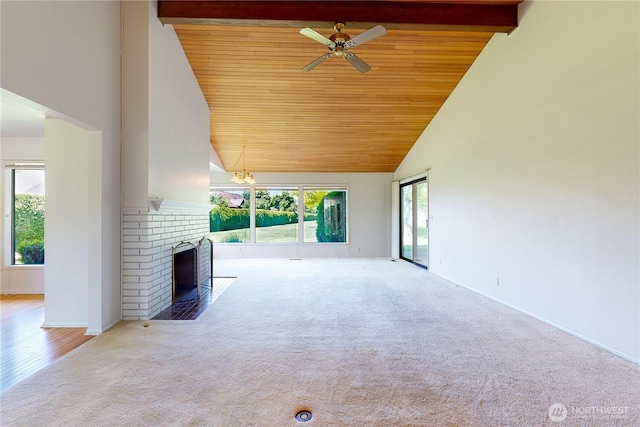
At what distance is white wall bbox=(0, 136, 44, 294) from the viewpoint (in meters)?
4.37

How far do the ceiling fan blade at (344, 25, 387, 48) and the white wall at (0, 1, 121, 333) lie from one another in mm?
2528

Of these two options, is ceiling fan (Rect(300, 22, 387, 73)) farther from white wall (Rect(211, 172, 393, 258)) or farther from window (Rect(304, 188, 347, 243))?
window (Rect(304, 188, 347, 243))

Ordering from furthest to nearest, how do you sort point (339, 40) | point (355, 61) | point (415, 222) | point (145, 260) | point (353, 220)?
1. point (353, 220)
2. point (415, 222)
3. point (355, 61)
4. point (145, 260)
5. point (339, 40)

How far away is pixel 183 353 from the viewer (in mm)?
2582

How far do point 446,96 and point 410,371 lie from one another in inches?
192

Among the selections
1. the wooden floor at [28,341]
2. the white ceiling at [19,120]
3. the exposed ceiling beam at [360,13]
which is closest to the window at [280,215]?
the white ceiling at [19,120]

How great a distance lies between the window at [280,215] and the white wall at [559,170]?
405 cm

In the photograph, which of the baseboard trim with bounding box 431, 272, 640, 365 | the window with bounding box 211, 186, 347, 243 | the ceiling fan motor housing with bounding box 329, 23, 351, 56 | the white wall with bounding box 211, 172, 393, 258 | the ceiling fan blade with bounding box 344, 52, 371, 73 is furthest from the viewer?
the window with bounding box 211, 186, 347, 243

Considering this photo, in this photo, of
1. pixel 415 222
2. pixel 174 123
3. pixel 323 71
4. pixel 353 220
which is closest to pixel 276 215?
pixel 353 220

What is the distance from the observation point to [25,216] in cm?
446

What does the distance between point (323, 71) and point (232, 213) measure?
500 centimetres

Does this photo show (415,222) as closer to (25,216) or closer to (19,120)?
(19,120)

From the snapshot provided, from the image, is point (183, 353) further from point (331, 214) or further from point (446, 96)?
point (331, 214)

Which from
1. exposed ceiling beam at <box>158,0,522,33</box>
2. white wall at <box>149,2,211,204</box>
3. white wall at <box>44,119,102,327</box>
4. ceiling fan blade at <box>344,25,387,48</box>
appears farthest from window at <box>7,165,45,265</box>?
ceiling fan blade at <box>344,25,387,48</box>
